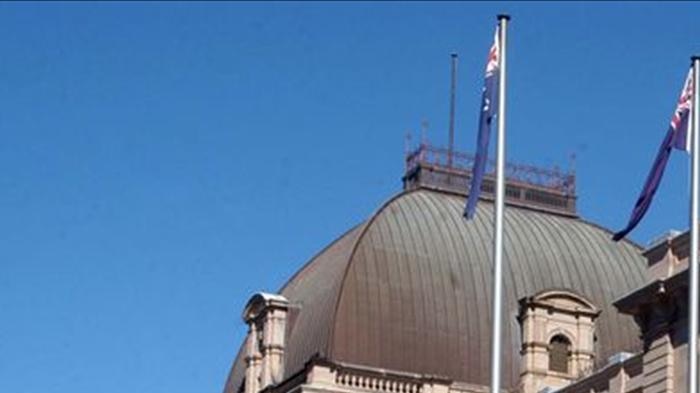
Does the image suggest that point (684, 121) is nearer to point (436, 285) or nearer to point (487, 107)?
point (487, 107)

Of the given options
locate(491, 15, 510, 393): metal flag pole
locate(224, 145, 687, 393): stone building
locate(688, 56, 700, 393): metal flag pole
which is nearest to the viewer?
locate(491, 15, 510, 393): metal flag pole

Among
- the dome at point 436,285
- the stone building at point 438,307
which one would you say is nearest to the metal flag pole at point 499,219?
the stone building at point 438,307

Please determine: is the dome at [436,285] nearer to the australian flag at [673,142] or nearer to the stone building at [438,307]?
the stone building at [438,307]

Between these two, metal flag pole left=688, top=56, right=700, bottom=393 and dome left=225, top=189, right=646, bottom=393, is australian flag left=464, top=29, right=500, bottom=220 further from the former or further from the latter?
dome left=225, top=189, right=646, bottom=393

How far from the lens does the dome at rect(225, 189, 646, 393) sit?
2581 inches

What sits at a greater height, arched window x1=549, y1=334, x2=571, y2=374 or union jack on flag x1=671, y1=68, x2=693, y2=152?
arched window x1=549, y1=334, x2=571, y2=374

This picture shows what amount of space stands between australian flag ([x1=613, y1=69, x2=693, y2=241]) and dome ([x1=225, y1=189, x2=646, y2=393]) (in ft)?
86.8

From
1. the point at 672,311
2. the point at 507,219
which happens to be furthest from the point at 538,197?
the point at 672,311

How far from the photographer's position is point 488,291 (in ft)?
222

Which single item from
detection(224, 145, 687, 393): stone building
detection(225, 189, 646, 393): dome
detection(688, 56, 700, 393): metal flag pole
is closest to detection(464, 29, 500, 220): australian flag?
detection(688, 56, 700, 393): metal flag pole

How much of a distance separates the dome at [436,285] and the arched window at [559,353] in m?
1.70

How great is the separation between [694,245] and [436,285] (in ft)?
97.6

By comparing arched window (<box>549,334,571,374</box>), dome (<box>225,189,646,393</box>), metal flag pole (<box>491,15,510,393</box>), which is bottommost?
metal flag pole (<box>491,15,510,393</box>)

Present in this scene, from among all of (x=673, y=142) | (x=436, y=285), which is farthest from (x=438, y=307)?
(x=673, y=142)
